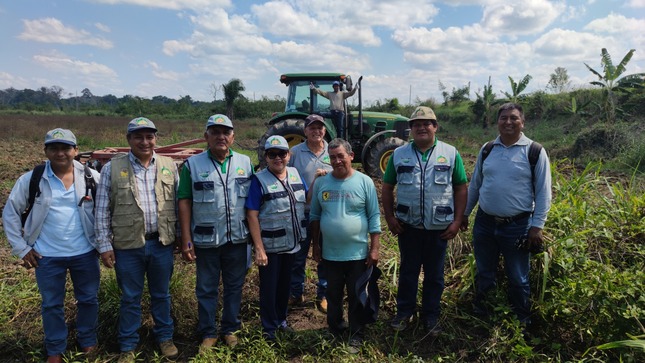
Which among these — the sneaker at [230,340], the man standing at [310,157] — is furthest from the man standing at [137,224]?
the man standing at [310,157]

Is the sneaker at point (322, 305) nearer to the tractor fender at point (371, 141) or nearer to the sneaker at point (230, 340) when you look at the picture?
the sneaker at point (230, 340)

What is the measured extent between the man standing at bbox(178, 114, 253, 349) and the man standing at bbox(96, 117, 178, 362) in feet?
0.48

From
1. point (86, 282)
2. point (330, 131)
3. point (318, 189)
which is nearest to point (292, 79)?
point (330, 131)

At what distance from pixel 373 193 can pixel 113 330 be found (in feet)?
7.24

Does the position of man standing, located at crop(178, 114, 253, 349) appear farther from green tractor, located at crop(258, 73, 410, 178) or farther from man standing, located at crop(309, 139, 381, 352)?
green tractor, located at crop(258, 73, 410, 178)

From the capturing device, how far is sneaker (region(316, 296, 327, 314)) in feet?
11.4

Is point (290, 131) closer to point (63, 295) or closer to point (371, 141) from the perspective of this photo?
point (371, 141)

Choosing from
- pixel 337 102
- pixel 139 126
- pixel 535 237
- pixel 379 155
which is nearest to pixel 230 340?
pixel 139 126

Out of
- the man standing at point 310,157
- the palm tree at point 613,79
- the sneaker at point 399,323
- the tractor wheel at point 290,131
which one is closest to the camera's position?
the sneaker at point 399,323

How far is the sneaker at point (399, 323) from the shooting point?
3137 millimetres

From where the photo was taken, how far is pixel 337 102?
6.99 meters

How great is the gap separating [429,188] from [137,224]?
1.98 metres

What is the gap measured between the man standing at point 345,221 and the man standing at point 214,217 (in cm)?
54

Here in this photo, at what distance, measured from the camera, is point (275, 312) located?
3.01 meters
